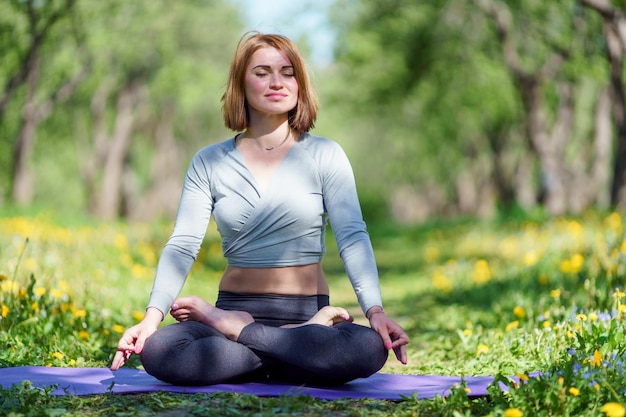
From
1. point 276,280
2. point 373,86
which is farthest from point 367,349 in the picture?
point 373,86

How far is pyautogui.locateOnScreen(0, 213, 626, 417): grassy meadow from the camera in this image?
3.21m

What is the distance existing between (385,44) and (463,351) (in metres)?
19.2

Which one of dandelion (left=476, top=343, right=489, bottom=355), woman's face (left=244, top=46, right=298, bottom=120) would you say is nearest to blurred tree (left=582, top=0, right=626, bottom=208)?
dandelion (left=476, top=343, right=489, bottom=355)

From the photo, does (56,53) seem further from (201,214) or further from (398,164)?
(398,164)

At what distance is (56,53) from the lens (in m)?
19.2

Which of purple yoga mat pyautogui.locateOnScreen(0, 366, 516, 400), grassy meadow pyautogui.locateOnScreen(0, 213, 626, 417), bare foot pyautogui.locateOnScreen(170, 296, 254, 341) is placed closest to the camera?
grassy meadow pyautogui.locateOnScreen(0, 213, 626, 417)

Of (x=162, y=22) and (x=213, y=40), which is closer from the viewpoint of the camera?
(x=162, y=22)

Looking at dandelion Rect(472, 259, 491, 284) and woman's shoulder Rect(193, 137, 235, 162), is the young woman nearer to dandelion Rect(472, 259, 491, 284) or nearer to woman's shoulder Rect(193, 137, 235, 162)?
woman's shoulder Rect(193, 137, 235, 162)

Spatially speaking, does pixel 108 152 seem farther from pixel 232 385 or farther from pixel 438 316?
pixel 232 385

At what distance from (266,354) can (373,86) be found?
71.8ft

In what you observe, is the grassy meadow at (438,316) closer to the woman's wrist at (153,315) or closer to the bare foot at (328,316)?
the woman's wrist at (153,315)

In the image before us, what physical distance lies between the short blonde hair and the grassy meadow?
4.57 feet

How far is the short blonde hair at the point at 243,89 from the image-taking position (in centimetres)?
405

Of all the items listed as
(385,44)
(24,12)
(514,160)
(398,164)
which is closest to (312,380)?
(24,12)
